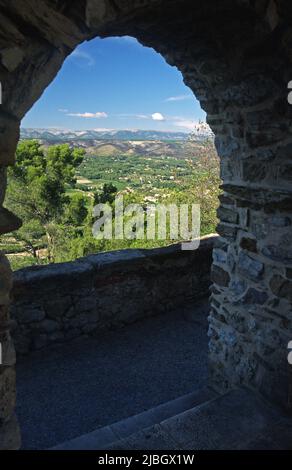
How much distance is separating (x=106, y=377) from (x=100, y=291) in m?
0.94

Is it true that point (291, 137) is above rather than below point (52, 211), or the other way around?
above

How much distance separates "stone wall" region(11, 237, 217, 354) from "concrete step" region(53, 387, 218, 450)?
1445 millimetres

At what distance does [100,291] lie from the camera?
13.9 ft

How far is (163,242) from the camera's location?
14.4 metres

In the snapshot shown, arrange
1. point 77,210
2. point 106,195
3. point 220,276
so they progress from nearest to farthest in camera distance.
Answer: point 220,276 → point 106,195 → point 77,210

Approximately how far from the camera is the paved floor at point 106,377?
3.11 meters

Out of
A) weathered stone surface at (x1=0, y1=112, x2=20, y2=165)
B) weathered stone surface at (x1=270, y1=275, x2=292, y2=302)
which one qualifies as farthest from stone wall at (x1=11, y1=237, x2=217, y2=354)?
weathered stone surface at (x1=0, y1=112, x2=20, y2=165)

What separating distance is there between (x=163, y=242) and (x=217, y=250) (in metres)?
11.3

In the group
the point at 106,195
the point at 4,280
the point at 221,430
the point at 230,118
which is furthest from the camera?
the point at 106,195

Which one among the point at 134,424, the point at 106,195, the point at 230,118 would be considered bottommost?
the point at 134,424

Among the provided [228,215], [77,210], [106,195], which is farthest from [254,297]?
[77,210]

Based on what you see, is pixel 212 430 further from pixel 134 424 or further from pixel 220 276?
pixel 220 276
